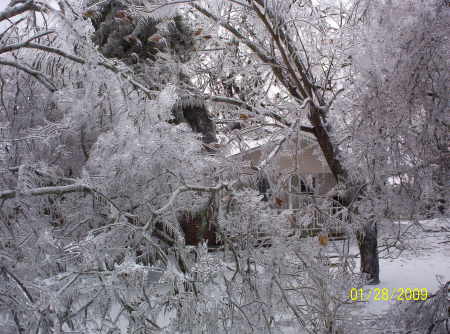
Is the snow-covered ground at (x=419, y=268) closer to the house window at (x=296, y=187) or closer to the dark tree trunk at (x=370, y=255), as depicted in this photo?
the dark tree trunk at (x=370, y=255)

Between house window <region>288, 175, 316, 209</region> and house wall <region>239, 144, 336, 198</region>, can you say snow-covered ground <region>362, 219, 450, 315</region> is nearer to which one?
house window <region>288, 175, 316, 209</region>

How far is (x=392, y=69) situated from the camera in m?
2.72

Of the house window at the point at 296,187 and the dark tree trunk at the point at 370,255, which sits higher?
the house window at the point at 296,187

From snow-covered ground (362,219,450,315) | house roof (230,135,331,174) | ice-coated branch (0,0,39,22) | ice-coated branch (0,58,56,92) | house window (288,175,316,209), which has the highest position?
ice-coated branch (0,0,39,22)

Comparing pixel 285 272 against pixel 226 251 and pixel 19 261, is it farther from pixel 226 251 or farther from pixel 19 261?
pixel 19 261

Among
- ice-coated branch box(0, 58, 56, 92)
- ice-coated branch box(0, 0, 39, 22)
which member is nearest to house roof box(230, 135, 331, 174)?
ice-coated branch box(0, 58, 56, 92)

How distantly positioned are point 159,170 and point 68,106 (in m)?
0.86
